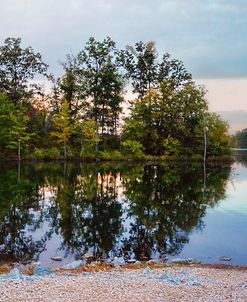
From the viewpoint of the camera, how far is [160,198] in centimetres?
2403

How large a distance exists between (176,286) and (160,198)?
15472 mm

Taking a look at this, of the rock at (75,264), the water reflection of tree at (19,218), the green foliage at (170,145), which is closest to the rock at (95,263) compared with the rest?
the rock at (75,264)

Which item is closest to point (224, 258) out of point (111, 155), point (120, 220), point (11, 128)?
point (120, 220)

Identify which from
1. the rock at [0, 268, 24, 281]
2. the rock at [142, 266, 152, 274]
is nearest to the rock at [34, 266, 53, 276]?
the rock at [0, 268, 24, 281]

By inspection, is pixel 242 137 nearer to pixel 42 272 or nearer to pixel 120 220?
pixel 120 220

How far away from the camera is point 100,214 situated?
19297mm

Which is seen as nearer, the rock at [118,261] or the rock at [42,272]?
the rock at [42,272]

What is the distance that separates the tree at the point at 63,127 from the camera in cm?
5397

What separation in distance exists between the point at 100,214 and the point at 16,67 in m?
43.8

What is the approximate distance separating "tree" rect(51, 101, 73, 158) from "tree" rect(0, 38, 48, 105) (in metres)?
7.18

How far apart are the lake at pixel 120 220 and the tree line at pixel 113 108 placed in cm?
2589

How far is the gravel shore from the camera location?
25.3ft

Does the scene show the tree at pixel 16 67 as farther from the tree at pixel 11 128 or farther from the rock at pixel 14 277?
the rock at pixel 14 277

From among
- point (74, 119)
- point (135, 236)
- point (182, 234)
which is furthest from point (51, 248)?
point (74, 119)
